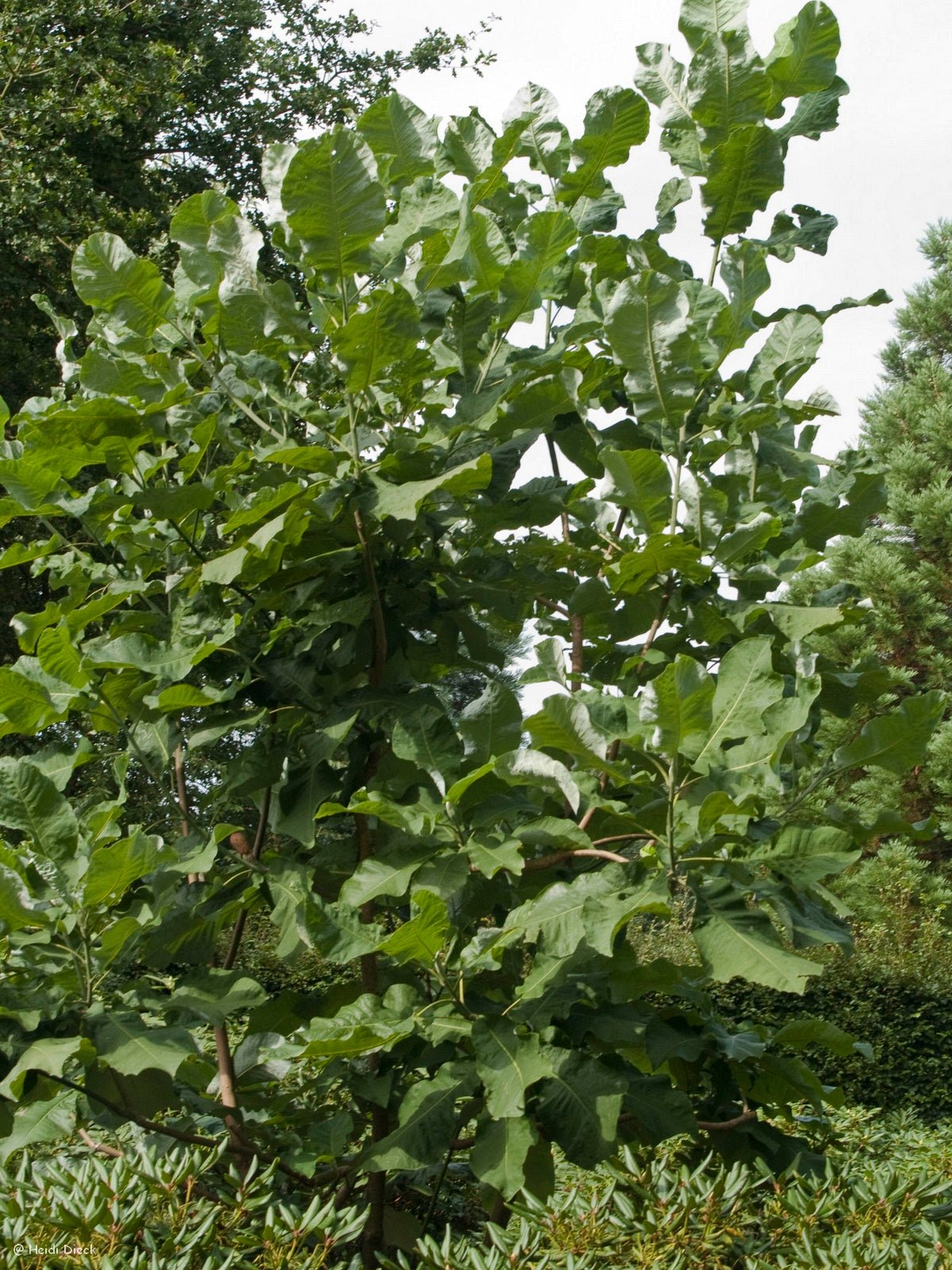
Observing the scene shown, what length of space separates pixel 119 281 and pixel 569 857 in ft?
3.82

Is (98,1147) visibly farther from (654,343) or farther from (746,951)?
(654,343)

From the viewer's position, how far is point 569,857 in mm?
1946

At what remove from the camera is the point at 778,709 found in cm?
157

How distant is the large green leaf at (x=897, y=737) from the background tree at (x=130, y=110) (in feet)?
27.9

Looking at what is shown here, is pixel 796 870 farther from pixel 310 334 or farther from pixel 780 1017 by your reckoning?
pixel 780 1017

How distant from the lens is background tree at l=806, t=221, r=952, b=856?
15.6 m

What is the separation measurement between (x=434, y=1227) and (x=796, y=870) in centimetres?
126

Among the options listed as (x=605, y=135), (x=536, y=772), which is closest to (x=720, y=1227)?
(x=536, y=772)

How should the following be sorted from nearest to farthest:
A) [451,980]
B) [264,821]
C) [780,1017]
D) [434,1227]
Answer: [451,980] < [264,821] < [434,1227] < [780,1017]

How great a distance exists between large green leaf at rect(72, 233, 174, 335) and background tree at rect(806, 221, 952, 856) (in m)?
14.1

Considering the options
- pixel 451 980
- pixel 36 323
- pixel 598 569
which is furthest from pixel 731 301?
pixel 36 323

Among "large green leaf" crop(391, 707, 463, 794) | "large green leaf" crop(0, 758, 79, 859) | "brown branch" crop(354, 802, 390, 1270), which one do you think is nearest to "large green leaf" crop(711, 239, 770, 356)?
"large green leaf" crop(391, 707, 463, 794)

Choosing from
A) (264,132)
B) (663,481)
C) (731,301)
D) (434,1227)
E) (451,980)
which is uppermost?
(264,132)

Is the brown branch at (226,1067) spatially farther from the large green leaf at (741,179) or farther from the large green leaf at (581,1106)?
the large green leaf at (741,179)
